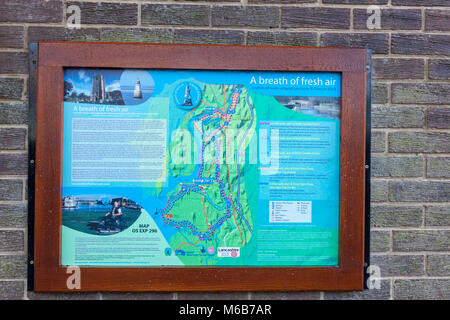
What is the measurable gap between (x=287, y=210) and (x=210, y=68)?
37.0 inches

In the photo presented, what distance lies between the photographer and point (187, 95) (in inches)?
93.8

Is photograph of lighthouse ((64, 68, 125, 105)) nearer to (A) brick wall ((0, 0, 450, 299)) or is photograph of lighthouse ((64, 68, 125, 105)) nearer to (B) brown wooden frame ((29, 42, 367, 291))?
(B) brown wooden frame ((29, 42, 367, 291))

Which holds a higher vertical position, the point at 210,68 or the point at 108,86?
the point at 210,68

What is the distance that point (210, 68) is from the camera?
2.37 meters

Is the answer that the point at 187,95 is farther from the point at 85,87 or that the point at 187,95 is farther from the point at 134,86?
the point at 85,87

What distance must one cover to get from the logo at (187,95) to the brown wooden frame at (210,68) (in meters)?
0.11

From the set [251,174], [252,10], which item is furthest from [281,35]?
[251,174]

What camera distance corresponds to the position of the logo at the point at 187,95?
2381 millimetres

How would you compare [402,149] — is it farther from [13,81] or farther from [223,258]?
[13,81]

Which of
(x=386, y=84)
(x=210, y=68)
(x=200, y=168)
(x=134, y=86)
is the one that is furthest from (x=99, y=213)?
(x=386, y=84)

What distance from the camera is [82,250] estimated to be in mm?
2371

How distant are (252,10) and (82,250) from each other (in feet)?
5.60

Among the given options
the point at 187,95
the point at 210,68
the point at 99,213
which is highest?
the point at 210,68

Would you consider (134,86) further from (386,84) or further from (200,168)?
(386,84)
